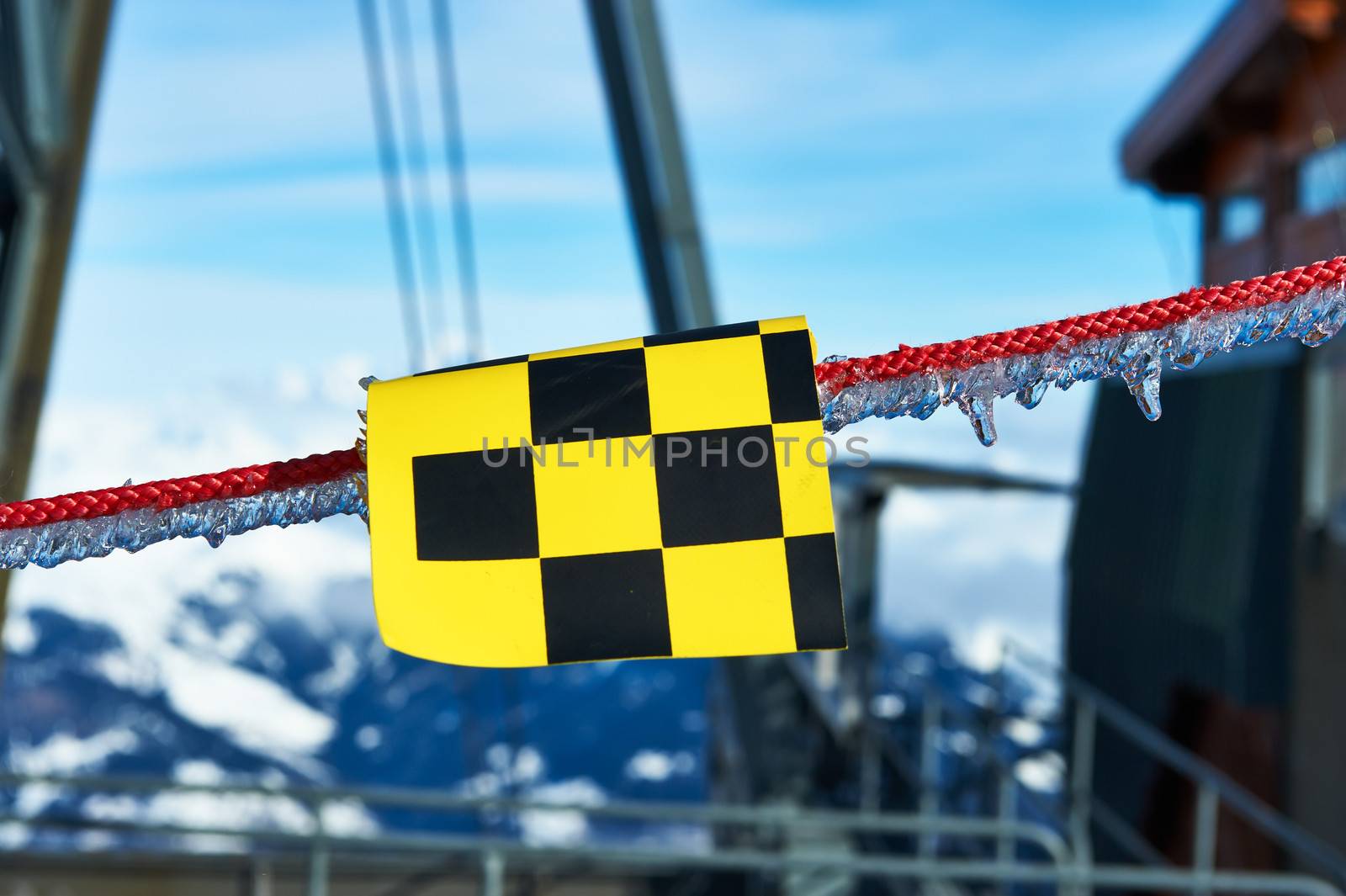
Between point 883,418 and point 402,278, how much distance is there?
14.2 feet

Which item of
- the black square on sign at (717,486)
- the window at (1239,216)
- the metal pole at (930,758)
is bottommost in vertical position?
the metal pole at (930,758)

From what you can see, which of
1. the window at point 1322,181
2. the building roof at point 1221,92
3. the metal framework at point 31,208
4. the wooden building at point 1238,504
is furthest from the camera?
the building roof at point 1221,92

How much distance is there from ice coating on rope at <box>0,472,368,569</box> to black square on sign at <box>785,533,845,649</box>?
0.31 m

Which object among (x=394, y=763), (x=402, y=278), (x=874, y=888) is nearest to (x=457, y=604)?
(x=874, y=888)

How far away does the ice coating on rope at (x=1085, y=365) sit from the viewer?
74 centimetres

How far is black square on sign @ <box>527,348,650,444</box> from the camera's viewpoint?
75 cm

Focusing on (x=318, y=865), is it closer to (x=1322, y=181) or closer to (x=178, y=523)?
(x=178, y=523)

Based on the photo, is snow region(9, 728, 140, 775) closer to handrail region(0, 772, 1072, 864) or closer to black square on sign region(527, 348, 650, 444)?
handrail region(0, 772, 1072, 864)

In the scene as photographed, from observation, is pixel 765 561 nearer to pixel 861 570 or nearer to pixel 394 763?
pixel 861 570

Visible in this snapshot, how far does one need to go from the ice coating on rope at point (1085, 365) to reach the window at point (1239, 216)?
22.9 feet

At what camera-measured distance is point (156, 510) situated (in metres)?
0.83

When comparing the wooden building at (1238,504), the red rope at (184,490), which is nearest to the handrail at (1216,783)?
the wooden building at (1238,504)

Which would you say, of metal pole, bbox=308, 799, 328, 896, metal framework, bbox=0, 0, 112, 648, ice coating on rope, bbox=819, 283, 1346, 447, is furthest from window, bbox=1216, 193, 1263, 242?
ice coating on rope, bbox=819, 283, 1346, 447

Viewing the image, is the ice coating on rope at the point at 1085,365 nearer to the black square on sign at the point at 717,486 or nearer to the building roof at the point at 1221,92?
the black square on sign at the point at 717,486
